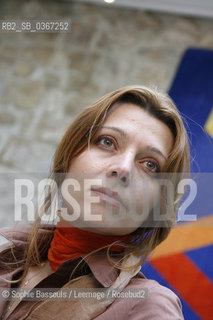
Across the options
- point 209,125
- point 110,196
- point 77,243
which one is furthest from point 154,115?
point 209,125

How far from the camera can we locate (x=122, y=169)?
27.2 inches

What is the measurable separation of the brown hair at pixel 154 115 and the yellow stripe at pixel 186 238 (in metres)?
0.38

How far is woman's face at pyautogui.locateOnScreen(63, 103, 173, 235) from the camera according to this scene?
692 millimetres

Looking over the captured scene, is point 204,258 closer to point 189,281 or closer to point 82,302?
point 189,281

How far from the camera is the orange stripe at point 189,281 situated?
3.42 ft

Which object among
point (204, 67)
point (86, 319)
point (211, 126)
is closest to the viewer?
point (86, 319)

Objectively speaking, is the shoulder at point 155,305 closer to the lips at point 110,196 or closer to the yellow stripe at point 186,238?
the lips at point 110,196

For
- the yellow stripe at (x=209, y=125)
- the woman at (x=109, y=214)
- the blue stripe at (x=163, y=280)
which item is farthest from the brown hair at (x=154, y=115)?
the yellow stripe at (x=209, y=125)

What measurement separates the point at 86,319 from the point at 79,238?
17 cm

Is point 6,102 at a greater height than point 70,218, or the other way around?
point 70,218

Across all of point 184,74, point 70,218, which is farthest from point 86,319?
point 184,74

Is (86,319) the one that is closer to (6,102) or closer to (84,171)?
(84,171)

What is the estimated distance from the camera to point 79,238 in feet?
2.43

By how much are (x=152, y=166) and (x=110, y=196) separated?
0.13m
